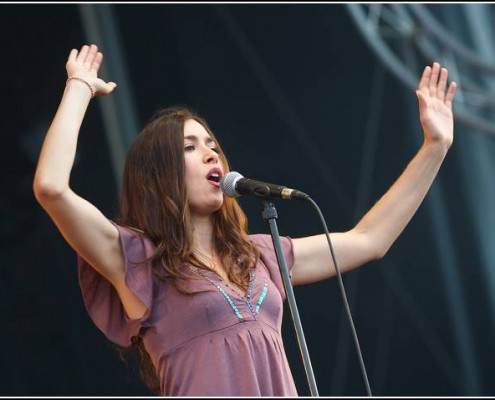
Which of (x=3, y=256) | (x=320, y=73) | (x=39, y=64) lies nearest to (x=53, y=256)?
(x=3, y=256)

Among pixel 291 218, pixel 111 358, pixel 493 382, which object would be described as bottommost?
pixel 493 382

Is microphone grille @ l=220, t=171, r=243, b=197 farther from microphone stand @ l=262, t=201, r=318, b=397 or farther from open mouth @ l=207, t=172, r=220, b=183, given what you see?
open mouth @ l=207, t=172, r=220, b=183

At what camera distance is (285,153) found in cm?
392

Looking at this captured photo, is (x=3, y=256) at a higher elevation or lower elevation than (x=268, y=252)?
higher

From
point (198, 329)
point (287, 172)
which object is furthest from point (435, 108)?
point (287, 172)

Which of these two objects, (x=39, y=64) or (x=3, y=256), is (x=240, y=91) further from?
(x=3, y=256)

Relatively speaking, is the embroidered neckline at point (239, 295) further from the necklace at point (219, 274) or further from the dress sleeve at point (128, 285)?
the dress sleeve at point (128, 285)

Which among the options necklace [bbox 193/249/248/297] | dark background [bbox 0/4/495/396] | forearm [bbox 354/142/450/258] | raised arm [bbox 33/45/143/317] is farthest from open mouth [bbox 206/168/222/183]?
dark background [bbox 0/4/495/396]

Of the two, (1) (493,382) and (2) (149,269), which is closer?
(2) (149,269)

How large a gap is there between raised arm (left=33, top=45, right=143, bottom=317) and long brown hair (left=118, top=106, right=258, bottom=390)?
10cm

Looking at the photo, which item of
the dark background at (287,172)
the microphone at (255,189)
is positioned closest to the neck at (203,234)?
the microphone at (255,189)

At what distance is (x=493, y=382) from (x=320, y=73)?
1.37m

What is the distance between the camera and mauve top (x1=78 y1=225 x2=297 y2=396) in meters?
2.02

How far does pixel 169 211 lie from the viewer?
7.13ft
